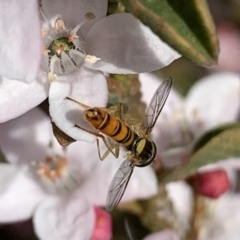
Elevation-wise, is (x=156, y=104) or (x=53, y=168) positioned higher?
(x=156, y=104)

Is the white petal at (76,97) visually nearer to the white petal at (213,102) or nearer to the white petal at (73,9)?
the white petal at (73,9)

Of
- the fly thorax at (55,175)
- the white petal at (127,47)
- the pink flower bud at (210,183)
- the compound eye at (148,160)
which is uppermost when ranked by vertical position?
the white petal at (127,47)

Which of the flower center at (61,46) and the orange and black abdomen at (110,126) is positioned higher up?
the flower center at (61,46)

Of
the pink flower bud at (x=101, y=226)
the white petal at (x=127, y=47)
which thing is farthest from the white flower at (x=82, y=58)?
the pink flower bud at (x=101, y=226)

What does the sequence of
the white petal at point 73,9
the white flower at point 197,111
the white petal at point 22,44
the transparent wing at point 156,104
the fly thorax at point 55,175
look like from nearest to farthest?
the white petal at point 22,44 → the white petal at point 73,9 → the transparent wing at point 156,104 → the fly thorax at point 55,175 → the white flower at point 197,111

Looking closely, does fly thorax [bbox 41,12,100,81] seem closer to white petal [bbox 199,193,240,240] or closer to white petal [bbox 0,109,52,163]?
white petal [bbox 0,109,52,163]

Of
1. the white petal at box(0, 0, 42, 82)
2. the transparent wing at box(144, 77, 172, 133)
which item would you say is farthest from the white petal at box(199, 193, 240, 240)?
the white petal at box(0, 0, 42, 82)

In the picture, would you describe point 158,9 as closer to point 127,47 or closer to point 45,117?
point 127,47

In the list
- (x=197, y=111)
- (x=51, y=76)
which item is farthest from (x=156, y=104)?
(x=197, y=111)

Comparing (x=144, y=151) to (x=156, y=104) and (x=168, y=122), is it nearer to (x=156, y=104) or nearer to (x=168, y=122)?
(x=156, y=104)
